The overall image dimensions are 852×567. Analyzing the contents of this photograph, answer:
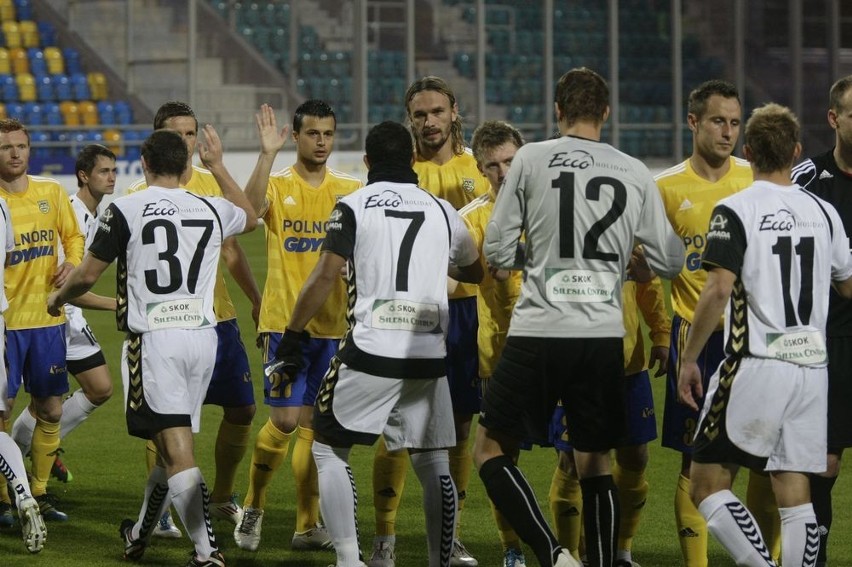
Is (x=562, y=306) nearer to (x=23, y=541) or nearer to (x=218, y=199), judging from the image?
(x=218, y=199)

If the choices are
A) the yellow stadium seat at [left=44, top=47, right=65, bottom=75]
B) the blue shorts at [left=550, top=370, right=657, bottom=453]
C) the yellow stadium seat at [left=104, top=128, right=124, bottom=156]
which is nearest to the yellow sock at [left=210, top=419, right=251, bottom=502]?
the blue shorts at [left=550, top=370, right=657, bottom=453]

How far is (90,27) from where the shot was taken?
2700cm

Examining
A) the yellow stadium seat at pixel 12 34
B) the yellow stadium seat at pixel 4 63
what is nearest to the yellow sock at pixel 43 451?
the yellow stadium seat at pixel 4 63

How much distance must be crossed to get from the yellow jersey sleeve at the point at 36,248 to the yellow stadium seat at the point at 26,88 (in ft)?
63.1

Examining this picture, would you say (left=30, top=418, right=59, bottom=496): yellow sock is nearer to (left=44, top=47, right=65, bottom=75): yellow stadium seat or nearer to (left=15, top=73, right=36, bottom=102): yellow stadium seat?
(left=15, top=73, right=36, bottom=102): yellow stadium seat

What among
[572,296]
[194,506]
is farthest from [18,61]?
[572,296]

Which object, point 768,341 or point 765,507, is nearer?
point 768,341

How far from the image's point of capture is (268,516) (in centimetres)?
696

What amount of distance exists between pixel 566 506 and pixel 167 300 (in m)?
1.84

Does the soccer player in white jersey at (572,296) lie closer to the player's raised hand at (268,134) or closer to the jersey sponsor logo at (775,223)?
the jersey sponsor logo at (775,223)

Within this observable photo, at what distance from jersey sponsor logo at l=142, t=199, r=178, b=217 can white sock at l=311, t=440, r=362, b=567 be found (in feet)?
3.81

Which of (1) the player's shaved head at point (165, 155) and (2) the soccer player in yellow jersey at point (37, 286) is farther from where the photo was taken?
(2) the soccer player in yellow jersey at point (37, 286)

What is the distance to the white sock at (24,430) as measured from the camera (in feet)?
23.2

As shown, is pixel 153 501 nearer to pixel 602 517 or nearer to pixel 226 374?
pixel 226 374
